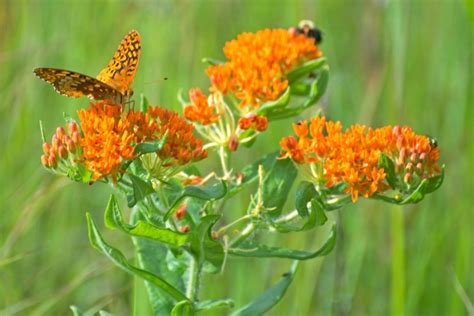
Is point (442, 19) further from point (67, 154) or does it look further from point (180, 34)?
point (67, 154)

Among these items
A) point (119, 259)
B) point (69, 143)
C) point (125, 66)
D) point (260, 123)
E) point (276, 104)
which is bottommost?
point (119, 259)

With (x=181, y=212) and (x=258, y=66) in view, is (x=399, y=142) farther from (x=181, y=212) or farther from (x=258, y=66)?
(x=181, y=212)

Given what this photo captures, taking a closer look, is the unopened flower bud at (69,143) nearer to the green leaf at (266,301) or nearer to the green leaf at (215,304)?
the green leaf at (215,304)

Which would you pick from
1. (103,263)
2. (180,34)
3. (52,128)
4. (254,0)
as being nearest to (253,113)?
(103,263)

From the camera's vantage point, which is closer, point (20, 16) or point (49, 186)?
point (49, 186)

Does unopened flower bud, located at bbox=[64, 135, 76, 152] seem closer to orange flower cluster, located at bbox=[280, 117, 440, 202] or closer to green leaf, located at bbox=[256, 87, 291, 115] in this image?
orange flower cluster, located at bbox=[280, 117, 440, 202]

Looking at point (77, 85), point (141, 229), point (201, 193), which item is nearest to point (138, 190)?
Result: point (141, 229)

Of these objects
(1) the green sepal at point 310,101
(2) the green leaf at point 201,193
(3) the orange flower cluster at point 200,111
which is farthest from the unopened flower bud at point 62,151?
(1) the green sepal at point 310,101
